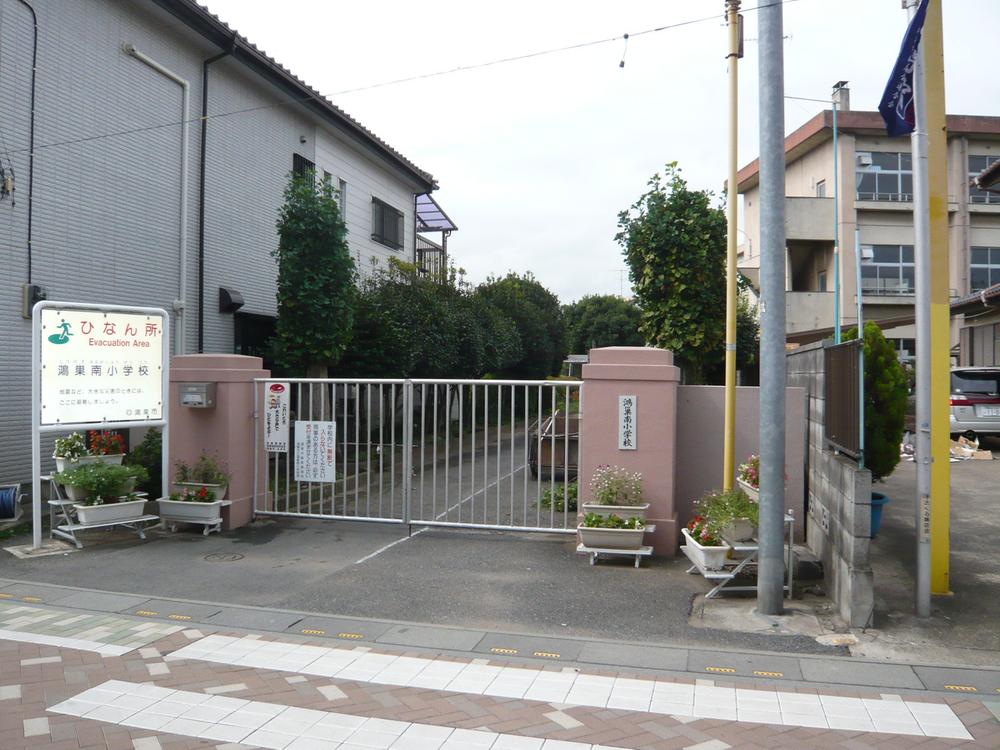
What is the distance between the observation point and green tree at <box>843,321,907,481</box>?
359 inches

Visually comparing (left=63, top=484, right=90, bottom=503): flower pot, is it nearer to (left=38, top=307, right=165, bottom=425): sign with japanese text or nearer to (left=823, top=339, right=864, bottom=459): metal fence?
(left=38, top=307, right=165, bottom=425): sign with japanese text

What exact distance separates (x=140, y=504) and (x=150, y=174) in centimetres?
703

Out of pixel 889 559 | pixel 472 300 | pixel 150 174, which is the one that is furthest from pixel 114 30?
pixel 889 559

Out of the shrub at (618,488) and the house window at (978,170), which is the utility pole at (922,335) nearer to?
the shrub at (618,488)

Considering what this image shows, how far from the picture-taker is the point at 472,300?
22.2m

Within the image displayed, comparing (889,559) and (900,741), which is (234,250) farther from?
(900,741)

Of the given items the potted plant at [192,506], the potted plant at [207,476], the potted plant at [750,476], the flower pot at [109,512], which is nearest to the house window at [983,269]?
the potted plant at [750,476]

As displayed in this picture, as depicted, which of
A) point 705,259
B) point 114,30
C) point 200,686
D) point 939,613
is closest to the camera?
point 200,686

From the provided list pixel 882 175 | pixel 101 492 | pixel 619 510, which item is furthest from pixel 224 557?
pixel 882 175

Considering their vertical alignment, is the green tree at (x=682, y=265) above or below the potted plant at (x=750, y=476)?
above

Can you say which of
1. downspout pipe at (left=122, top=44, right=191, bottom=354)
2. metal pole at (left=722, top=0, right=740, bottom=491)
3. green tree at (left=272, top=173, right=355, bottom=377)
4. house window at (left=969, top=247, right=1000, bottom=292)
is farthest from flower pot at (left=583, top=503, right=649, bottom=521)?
house window at (left=969, top=247, right=1000, bottom=292)

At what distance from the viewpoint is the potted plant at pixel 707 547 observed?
22.2 ft

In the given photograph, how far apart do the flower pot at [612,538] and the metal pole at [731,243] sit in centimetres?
108

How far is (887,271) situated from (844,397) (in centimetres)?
2740
